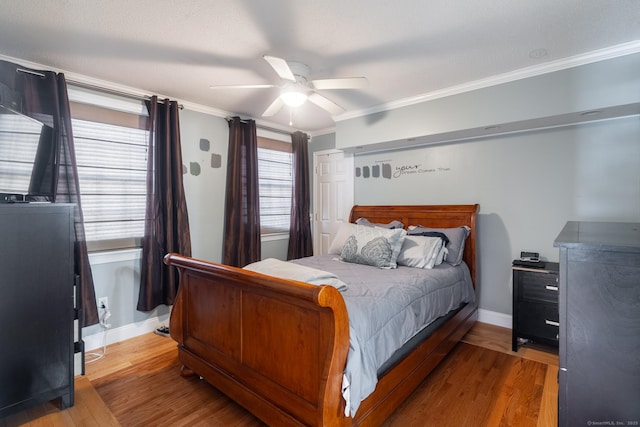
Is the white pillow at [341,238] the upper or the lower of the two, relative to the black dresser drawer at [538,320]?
upper

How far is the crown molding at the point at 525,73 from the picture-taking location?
2.21 meters

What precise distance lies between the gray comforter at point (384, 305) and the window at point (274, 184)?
1432 millimetres

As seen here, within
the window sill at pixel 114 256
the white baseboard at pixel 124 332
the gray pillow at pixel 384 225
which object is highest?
the gray pillow at pixel 384 225

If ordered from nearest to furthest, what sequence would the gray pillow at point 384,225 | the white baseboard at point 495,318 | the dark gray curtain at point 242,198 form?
the white baseboard at point 495,318 < the gray pillow at point 384,225 < the dark gray curtain at point 242,198

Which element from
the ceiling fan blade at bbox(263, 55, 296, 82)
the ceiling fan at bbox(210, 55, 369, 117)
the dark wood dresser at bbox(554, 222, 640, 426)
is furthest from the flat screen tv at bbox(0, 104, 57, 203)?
the dark wood dresser at bbox(554, 222, 640, 426)

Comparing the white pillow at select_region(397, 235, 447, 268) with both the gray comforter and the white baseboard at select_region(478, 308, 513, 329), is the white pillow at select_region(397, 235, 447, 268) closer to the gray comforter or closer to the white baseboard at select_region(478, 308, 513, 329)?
the gray comforter

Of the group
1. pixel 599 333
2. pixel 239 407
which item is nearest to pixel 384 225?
pixel 239 407

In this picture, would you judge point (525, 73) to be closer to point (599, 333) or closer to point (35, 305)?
point (599, 333)

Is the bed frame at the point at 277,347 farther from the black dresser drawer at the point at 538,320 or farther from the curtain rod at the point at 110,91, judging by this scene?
the curtain rod at the point at 110,91

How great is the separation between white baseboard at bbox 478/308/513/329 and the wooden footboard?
8.10ft

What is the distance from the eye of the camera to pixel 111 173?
2840 millimetres

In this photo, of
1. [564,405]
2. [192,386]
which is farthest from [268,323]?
[564,405]

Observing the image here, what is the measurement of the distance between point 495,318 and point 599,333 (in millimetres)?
2483

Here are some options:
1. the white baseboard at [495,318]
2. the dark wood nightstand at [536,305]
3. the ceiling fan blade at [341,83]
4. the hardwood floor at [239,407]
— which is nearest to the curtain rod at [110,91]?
the ceiling fan blade at [341,83]
